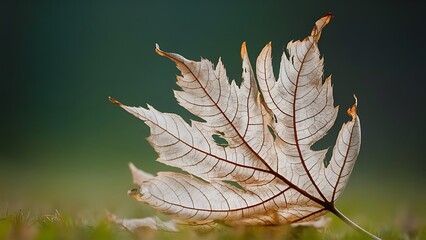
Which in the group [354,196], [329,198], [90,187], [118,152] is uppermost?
[118,152]

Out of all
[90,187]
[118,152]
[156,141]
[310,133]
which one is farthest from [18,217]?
[118,152]

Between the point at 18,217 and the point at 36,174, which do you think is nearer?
the point at 18,217

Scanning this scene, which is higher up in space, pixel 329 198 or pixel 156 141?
pixel 156 141

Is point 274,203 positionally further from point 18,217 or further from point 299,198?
point 18,217

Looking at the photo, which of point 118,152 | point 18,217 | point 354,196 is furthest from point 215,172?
point 118,152

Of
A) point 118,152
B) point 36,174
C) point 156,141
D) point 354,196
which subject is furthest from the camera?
point 118,152

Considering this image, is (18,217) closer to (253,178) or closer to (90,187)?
(253,178)

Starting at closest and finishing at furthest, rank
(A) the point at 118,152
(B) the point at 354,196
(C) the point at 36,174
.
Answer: (B) the point at 354,196 < (C) the point at 36,174 < (A) the point at 118,152
